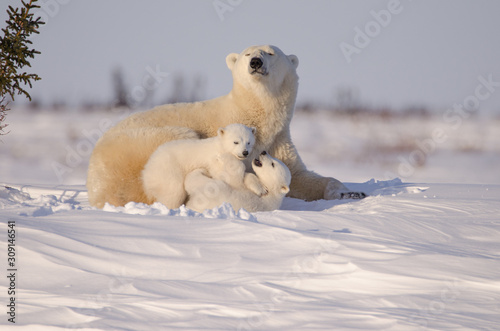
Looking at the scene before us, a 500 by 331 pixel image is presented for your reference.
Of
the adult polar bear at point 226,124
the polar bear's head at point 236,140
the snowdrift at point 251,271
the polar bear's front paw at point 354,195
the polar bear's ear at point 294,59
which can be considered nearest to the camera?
the snowdrift at point 251,271

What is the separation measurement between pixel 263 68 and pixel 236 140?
1031 millimetres

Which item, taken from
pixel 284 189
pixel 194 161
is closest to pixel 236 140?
pixel 194 161

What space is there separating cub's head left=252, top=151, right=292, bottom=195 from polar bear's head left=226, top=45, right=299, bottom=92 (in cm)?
99

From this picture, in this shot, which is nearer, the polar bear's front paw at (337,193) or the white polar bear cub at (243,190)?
the white polar bear cub at (243,190)

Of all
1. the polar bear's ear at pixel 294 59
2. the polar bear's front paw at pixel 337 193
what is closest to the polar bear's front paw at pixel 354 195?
the polar bear's front paw at pixel 337 193

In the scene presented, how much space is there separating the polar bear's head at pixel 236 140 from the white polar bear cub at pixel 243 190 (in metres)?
0.23

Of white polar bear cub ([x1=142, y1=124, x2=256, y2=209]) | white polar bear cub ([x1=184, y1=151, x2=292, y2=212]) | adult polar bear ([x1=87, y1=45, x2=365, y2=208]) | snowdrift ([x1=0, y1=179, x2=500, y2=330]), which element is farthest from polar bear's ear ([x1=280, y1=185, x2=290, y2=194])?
adult polar bear ([x1=87, y1=45, x2=365, y2=208])

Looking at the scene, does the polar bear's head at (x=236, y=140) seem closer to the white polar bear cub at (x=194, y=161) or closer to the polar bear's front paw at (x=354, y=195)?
the white polar bear cub at (x=194, y=161)

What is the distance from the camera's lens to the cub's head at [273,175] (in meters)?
5.38

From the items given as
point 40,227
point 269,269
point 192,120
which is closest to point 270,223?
point 269,269

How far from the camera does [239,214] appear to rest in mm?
4582

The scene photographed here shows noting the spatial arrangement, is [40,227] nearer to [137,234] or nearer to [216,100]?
[137,234]

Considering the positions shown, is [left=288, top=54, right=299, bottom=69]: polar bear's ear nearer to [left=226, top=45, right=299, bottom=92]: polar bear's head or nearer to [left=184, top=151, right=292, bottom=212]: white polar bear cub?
[left=226, top=45, right=299, bottom=92]: polar bear's head

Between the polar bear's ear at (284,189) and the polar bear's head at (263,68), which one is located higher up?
the polar bear's head at (263,68)
